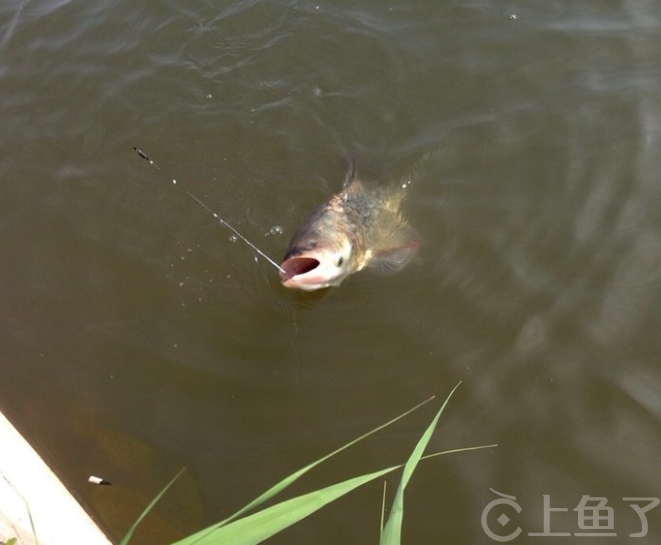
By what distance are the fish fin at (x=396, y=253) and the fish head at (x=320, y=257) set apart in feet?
0.47

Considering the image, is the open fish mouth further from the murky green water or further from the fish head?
the murky green water

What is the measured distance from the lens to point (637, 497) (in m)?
3.21

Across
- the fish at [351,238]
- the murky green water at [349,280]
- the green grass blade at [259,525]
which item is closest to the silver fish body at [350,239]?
the fish at [351,238]

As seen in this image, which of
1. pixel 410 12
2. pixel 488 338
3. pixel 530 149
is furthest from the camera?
Answer: pixel 410 12

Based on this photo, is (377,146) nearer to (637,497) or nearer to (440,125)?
(440,125)

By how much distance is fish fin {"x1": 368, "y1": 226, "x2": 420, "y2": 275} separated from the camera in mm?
4289

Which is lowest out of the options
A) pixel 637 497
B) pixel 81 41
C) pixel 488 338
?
pixel 637 497

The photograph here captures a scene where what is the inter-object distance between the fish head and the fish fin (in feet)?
0.47

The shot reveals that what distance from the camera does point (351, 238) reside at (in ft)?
14.0

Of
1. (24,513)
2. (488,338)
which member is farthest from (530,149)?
(24,513)

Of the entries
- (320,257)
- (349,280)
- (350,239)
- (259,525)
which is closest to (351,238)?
(350,239)

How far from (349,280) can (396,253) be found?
0.33 m

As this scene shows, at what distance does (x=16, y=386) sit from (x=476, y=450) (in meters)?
2.69

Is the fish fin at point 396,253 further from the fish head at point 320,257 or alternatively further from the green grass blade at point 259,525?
the green grass blade at point 259,525
